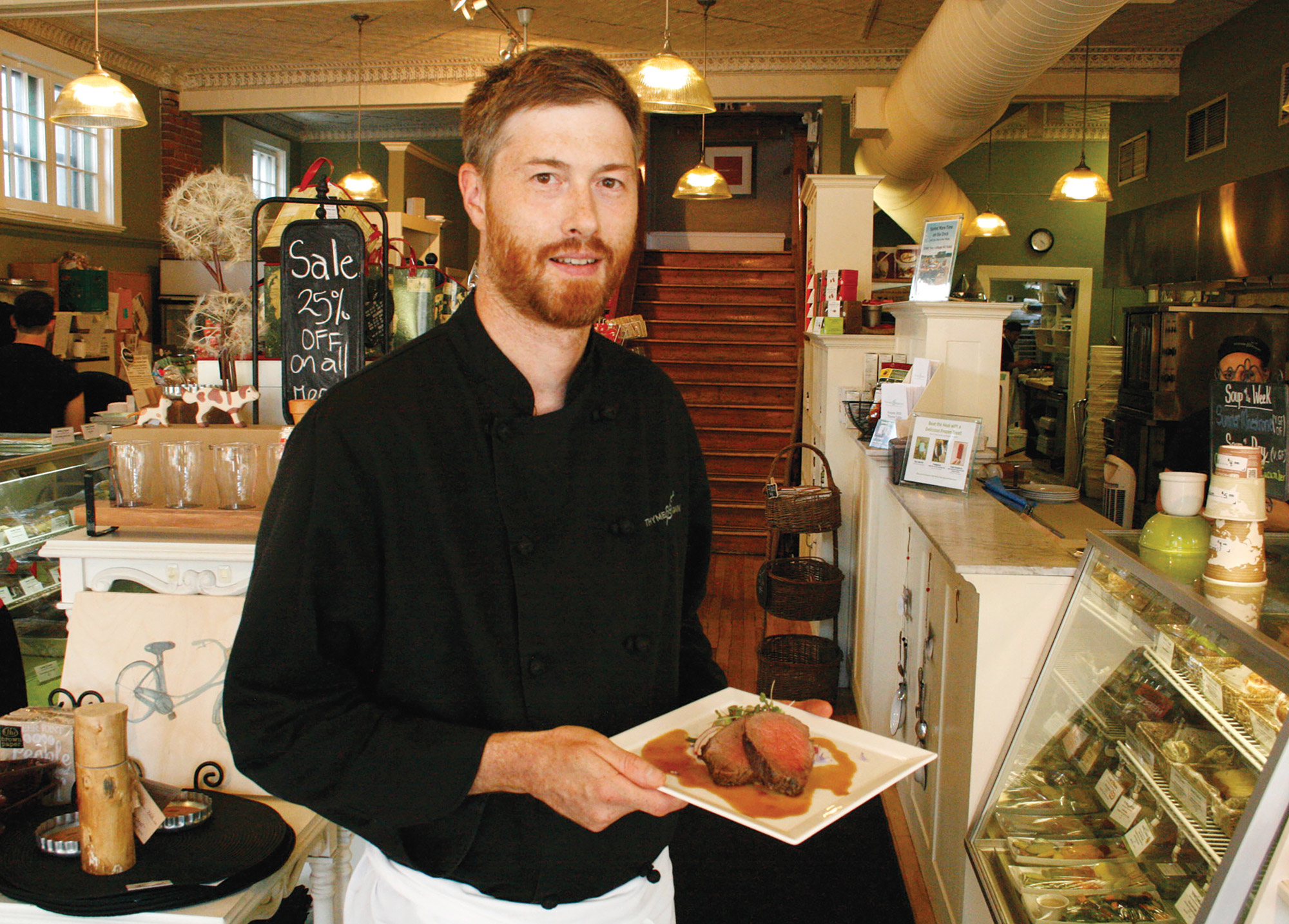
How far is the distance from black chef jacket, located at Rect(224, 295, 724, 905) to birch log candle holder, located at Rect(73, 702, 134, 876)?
0.83m

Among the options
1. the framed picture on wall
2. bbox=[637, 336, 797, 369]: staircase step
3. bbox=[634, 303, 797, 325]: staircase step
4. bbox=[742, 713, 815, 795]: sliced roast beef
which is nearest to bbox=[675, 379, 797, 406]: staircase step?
bbox=[637, 336, 797, 369]: staircase step

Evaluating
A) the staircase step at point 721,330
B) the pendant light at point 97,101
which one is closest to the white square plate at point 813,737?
the pendant light at point 97,101

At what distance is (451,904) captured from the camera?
1256mm

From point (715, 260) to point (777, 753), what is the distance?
10.6m

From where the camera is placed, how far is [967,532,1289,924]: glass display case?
143 cm

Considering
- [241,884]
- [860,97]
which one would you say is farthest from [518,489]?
[860,97]

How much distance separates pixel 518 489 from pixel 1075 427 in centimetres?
1157

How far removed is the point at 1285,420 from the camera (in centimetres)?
185

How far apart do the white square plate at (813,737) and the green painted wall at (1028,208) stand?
39.8 feet

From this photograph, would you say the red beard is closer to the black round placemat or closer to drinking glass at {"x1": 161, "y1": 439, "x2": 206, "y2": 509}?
the black round placemat

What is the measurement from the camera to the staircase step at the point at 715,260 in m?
11.4

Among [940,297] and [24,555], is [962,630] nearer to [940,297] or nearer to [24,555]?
[940,297]

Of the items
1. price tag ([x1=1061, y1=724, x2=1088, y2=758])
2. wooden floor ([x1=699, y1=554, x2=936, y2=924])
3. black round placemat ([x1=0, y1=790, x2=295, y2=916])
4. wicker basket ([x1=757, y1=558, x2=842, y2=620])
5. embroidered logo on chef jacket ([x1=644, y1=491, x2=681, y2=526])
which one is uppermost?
embroidered logo on chef jacket ([x1=644, y1=491, x2=681, y2=526])

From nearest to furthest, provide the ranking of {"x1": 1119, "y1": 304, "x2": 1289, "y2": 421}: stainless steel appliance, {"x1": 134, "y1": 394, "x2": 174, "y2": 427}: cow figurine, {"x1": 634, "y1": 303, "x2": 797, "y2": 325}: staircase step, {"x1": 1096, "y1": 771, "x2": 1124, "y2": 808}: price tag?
{"x1": 1096, "y1": 771, "x2": 1124, "y2": 808}: price tag, {"x1": 134, "y1": 394, "x2": 174, "y2": 427}: cow figurine, {"x1": 1119, "y1": 304, "x2": 1289, "y2": 421}: stainless steel appliance, {"x1": 634, "y1": 303, "x2": 797, "y2": 325}: staircase step
